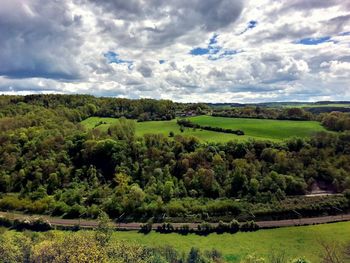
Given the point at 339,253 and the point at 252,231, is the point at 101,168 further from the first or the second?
the point at 339,253

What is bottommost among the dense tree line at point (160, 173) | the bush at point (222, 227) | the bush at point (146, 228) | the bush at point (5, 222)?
the bush at point (5, 222)

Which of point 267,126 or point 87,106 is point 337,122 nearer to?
point 267,126

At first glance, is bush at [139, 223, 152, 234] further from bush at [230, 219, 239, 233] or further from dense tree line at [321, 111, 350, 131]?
dense tree line at [321, 111, 350, 131]

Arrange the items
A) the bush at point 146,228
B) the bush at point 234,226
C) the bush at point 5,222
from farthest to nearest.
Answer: the bush at point 5,222
the bush at point 146,228
the bush at point 234,226

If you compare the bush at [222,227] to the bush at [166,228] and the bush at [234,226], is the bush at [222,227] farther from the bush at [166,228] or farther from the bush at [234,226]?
the bush at [166,228]

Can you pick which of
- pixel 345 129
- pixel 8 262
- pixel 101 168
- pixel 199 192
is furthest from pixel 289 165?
pixel 8 262

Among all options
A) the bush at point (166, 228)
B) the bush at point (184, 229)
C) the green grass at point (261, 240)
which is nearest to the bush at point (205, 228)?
the green grass at point (261, 240)

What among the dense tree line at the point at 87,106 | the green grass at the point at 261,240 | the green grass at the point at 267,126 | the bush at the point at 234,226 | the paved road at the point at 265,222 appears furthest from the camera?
the dense tree line at the point at 87,106
